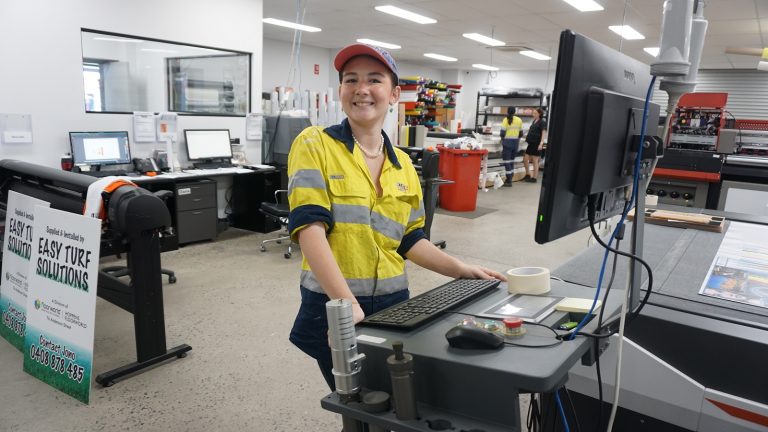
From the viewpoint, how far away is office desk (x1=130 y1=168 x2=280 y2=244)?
16.0ft

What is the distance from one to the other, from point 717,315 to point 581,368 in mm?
387

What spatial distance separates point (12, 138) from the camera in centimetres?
406

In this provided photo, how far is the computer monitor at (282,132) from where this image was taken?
5.99 m

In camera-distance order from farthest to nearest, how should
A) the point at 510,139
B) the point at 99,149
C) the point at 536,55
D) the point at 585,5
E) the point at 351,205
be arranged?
the point at 536,55
the point at 510,139
the point at 585,5
the point at 99,149
the point at 351,205

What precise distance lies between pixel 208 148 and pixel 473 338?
5112 millimetres

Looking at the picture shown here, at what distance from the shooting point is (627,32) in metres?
8.81

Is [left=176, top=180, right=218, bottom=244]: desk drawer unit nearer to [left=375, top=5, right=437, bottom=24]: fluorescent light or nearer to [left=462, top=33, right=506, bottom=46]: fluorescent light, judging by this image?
[left=375, top=5, right=437, bottom=24]: fluorescent light

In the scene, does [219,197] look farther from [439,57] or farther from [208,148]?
[439,57]

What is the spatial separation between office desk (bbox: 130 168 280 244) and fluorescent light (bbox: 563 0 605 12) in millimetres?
4671

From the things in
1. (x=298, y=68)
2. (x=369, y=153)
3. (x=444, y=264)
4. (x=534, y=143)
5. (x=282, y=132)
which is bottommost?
(x=444, y=264)

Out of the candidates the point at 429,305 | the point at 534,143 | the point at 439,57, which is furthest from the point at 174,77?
the point at 439,57

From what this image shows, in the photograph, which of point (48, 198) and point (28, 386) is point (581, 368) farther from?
point (48, 198)

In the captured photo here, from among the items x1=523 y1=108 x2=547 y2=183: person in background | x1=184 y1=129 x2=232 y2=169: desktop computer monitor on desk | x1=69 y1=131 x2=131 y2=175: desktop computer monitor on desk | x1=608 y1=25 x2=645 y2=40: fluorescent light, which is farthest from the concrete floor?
x1=523 y1=108 x2=547 y2=183: person in background

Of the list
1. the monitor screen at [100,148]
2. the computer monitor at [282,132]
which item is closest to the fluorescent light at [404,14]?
the computer monitor at [282,132]
